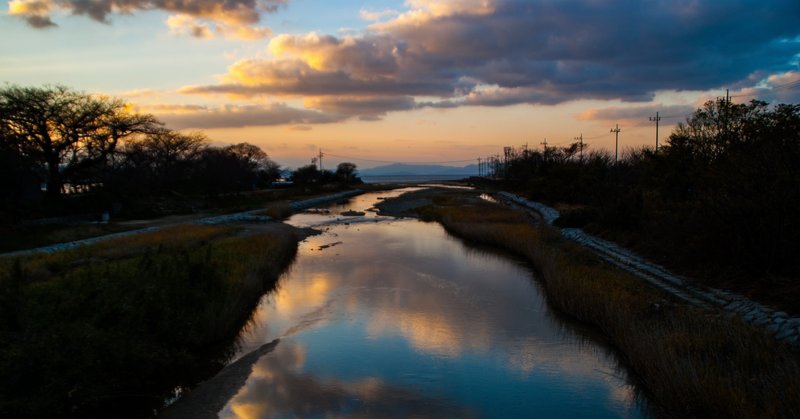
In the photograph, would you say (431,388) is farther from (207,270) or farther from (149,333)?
(207,270)

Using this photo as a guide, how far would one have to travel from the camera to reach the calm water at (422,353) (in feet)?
31.2

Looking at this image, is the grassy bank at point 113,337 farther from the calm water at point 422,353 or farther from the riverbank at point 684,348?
the riverbank at point 684,348

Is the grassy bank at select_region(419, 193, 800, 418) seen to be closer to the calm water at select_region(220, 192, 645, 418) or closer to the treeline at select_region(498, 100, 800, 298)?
the calm water at select_region(220, 192, 645, 418)

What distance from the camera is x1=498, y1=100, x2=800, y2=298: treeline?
526 inches

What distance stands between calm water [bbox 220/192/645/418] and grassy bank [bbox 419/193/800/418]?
66 cm

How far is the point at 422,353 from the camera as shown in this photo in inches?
480

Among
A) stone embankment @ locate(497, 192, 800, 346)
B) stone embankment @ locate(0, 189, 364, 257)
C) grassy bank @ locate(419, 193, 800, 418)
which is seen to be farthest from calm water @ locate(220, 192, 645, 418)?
stone embankment @ locate(0, 189, 364, 257)

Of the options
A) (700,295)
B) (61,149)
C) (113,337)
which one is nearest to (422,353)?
(113,337)

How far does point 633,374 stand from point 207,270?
11439 mm

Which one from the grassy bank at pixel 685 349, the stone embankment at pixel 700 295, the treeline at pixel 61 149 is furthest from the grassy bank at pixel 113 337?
the treeline at pixel 61 149

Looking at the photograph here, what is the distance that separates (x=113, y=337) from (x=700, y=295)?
1469 centimetres

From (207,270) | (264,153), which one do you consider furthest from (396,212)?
(264,153)

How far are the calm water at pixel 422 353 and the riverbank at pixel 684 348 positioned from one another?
70cm

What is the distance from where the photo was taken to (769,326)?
1083 centimetres
